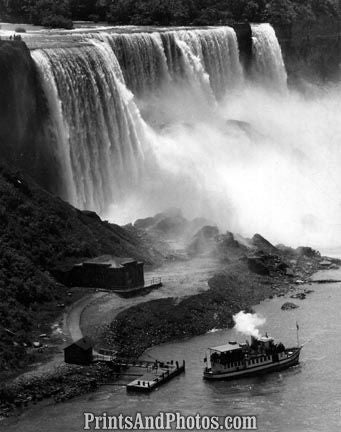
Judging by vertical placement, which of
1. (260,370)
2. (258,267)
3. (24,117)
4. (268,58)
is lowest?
(260,370)

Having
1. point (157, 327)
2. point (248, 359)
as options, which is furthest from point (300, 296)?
point (248, 359)

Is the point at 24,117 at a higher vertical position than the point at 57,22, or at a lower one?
lower

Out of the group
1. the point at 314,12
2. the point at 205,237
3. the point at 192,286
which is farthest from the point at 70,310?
the point at 314,12

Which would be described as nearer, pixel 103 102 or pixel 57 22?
pixel 103 102

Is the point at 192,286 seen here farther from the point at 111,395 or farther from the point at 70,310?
the point at 111,395

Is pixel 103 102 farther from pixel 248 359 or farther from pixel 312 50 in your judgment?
pixel 312 50

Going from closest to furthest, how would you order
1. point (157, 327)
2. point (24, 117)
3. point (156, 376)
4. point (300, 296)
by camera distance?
1. point (156, 376)
2. point (157, 327)
3. point (300, 296)
4. point (24, 117)
